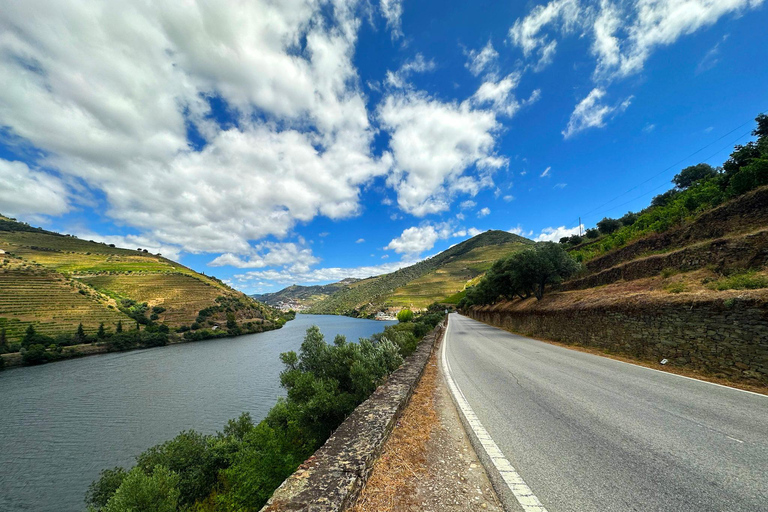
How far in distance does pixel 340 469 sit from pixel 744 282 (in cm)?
1309

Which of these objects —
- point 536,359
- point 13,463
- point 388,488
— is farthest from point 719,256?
point 13,463

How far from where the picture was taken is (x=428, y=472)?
3.47 m

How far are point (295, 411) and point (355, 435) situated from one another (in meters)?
5.07

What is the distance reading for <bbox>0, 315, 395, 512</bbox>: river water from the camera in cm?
1285

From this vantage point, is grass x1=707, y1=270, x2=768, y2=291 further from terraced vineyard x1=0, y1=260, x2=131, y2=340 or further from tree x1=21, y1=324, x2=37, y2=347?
terraced vineyard x1=0, y1=260, x2=131, y2=340

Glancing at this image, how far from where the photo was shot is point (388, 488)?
3.14 m

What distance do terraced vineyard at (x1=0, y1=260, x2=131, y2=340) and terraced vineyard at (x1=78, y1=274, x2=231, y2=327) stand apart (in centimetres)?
914

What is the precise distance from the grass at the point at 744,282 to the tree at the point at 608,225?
36114mm

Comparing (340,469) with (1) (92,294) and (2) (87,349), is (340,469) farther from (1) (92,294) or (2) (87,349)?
(1) (92,294)

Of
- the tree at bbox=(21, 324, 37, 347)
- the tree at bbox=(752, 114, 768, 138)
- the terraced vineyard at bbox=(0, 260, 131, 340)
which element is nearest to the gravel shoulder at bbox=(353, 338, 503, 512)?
the tree at bbox=(752, 114, 768, 138)

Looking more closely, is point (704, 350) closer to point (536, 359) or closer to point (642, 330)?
point (642, 330)

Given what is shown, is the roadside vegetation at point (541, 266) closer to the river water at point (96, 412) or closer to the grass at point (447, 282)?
the river water at point (96, 412)

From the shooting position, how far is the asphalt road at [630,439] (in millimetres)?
2708

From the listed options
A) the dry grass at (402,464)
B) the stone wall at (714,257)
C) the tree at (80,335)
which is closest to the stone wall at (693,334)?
the stone wall at (714,257)
